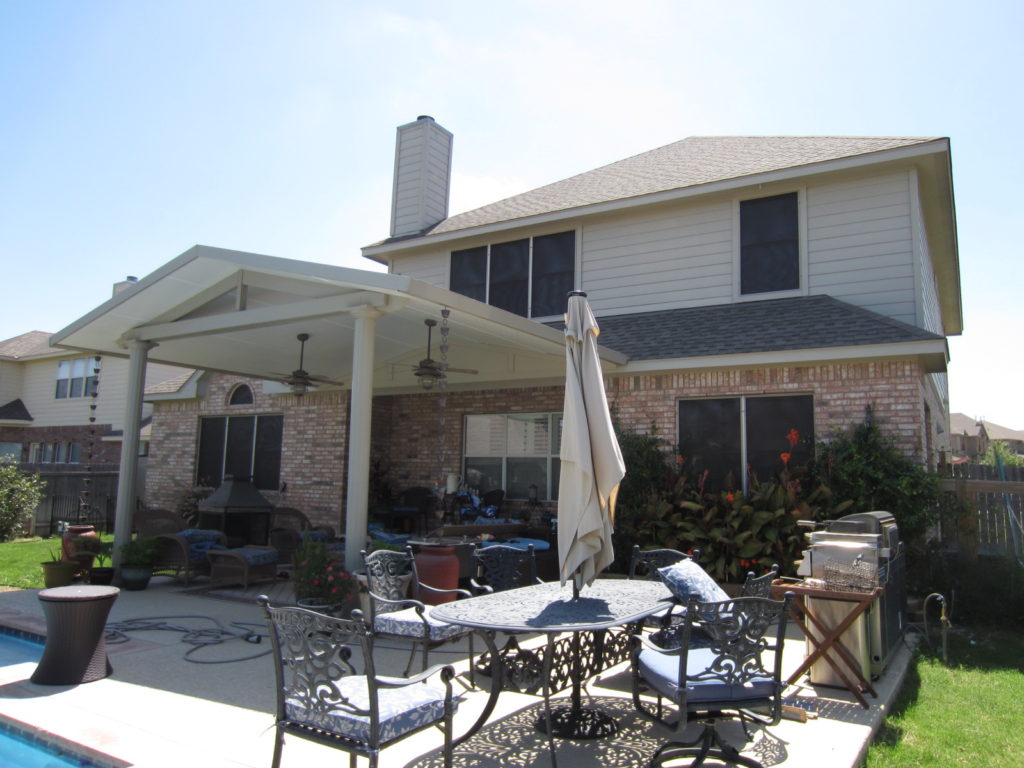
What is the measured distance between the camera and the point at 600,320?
36.6ft

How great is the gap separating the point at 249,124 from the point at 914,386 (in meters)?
9.09

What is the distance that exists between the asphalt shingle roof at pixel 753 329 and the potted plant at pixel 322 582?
4.86m

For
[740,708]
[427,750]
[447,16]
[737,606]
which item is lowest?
[427,750]

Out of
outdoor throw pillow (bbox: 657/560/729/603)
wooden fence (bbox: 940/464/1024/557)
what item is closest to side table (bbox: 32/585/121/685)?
outdoor throw pillow (bbox: 657/560/729/603)

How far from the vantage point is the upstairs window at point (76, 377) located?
23.5 metres

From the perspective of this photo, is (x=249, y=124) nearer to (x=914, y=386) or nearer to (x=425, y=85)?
(x=425, y=85)

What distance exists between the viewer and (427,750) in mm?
3959

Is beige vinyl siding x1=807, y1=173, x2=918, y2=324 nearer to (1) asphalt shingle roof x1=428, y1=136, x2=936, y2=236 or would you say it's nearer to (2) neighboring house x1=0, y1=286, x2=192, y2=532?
(1) asphalt shingle roof x1=428, y1=136, x2=936, y2=236

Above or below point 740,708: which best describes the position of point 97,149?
above

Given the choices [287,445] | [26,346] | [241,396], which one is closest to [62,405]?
[26,346]

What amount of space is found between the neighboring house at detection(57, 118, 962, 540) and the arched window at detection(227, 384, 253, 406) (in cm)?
5

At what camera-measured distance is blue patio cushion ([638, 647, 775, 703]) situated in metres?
3.61

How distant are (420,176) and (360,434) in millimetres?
8662

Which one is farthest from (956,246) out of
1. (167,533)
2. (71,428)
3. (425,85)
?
(71,428)
